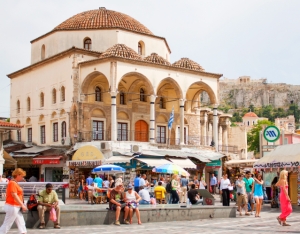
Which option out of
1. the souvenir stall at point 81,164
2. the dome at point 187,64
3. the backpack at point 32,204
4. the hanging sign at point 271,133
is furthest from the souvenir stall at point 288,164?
the dome at point 187,64

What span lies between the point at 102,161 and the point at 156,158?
3162 mm

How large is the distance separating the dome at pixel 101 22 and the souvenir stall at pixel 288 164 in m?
18.6

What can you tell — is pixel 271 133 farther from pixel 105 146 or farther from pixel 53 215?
pixel 105 146

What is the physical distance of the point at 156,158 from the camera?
101 feet

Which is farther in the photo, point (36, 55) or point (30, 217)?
point (36, 55)

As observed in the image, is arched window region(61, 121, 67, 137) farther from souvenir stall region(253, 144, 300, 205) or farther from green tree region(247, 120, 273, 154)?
green tree region(247, 120, 273, 154)

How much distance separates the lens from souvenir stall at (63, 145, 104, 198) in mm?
29812

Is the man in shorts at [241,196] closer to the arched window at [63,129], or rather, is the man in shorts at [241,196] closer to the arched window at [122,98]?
the arched window at [63,129]

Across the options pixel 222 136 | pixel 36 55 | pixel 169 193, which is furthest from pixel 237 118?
pixel 169 193

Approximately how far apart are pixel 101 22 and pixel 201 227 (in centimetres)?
2569

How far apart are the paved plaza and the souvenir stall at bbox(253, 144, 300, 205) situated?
4179 mm

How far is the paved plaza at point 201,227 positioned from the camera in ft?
40.2

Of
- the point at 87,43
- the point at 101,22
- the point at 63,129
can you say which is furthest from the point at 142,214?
the point at 101,22

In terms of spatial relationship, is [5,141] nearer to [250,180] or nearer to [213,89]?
[213,89]
